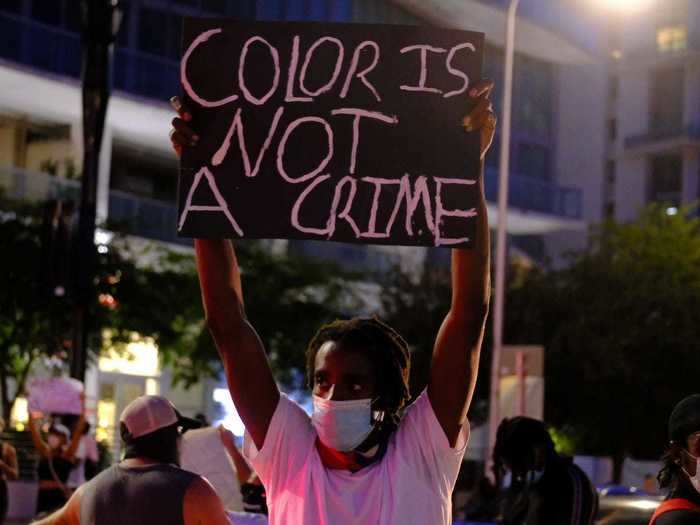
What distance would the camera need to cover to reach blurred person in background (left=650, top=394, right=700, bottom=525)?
4789mm

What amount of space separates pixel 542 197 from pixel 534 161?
2935 millimetres

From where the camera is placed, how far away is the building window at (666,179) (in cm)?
8181

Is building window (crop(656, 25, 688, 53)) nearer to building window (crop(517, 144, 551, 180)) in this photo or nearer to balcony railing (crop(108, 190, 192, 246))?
building window (crop(517, 144, 551, 180))

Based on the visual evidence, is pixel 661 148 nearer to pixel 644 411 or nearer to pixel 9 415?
pixel 644 411

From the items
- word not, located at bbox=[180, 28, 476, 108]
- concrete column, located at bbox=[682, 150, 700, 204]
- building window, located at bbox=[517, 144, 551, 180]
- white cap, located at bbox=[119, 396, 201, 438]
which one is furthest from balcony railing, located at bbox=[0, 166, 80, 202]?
concrete column, located at bbox=[682, 150, 700, 204]

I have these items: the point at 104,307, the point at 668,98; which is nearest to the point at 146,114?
the point at 104,307

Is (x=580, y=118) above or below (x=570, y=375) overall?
above

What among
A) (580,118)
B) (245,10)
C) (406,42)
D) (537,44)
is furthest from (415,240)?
(580,118)

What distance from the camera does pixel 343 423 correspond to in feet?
12.1

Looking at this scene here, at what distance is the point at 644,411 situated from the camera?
4103 centimetres

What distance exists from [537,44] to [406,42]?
52.9 m

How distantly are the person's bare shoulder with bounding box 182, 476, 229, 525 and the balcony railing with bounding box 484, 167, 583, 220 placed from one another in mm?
50192

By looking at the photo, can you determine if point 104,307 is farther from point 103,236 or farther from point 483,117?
point 483,117

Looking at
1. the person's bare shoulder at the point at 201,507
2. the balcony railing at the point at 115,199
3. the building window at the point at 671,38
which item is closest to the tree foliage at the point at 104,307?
the balcony railing at the point at 115,199
